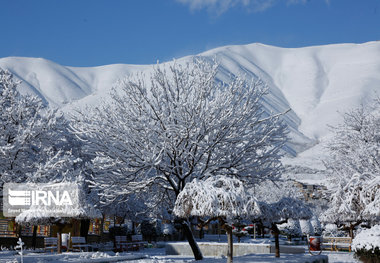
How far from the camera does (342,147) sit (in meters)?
30.9

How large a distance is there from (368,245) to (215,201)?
4.69 metres

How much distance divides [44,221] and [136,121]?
7403 mm

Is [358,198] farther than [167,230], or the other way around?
[167,230]

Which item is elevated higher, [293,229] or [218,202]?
[218,202]

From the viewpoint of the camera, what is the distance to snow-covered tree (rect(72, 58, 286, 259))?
1686cm

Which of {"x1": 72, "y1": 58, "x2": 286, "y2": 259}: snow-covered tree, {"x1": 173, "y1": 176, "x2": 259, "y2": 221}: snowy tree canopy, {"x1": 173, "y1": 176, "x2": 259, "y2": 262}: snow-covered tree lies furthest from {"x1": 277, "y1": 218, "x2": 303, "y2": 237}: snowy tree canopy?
{"x1": 173, "y1": 176, "x2": 259, "y2": 221}: snowy tree canopy

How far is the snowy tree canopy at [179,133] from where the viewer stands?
1686 cm

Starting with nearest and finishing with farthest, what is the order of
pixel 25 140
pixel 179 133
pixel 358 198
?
pixel 358 198 → pixel 179 133 → pixel 25 140

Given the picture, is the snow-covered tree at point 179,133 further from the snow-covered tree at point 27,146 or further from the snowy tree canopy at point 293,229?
the snowy tree canopy at point 293,229

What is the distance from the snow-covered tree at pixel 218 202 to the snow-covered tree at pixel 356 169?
3.79m

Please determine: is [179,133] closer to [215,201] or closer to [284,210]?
[215,201]

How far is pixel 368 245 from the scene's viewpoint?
1354cm

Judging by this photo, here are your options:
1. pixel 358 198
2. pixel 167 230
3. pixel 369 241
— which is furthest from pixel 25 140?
pixel 167 230

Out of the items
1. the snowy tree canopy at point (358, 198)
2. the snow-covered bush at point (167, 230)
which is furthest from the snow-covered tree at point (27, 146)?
the snow-covered bush at point (167, 230)
